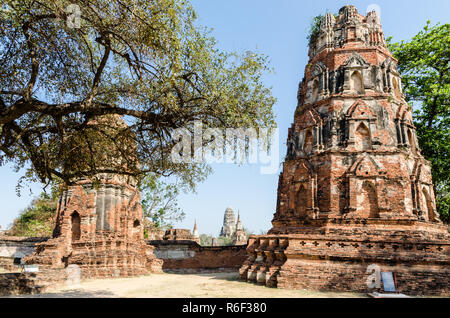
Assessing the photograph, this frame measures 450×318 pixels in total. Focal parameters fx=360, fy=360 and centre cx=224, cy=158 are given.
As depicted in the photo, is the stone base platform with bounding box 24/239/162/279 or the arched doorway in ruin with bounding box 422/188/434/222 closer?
the stone base platform with bounding box 24/239/162/279

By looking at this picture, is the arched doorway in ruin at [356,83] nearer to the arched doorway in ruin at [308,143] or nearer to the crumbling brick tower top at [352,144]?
the crumbling brick tower top at [352,144]

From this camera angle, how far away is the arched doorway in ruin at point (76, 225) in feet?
56.9

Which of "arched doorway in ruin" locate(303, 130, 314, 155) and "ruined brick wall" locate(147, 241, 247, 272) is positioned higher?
"arched doorway in ruin" locate(303, 130, 314, 155)

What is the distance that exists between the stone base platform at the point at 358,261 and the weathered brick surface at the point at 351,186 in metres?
0.03

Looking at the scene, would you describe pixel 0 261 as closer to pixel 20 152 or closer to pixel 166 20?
pixel 20 152

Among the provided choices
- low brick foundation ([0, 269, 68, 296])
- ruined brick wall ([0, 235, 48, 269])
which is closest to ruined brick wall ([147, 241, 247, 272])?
ruined brick wall ([0, 235, 48, 269])

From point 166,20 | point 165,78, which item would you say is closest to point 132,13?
point 166,20

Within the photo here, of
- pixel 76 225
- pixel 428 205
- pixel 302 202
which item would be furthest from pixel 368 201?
pixel 76 225

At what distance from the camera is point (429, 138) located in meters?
19.2

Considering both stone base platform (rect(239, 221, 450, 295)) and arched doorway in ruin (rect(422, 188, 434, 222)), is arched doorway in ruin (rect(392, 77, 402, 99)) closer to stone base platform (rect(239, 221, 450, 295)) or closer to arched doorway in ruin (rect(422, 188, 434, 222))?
arched doorway in ruin (rect(422, 188, 434, 222))

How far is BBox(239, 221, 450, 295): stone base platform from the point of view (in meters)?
11.5

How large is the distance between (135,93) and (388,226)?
35.8ft

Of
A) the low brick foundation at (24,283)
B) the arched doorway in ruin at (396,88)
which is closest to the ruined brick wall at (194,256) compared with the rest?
the low brick foundation at (24,283)

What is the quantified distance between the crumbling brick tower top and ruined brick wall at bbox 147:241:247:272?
195 inches
